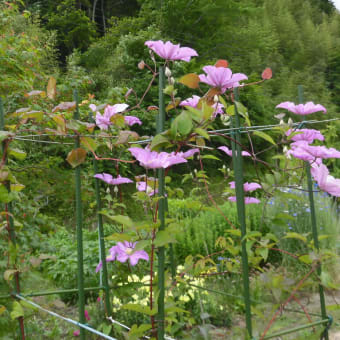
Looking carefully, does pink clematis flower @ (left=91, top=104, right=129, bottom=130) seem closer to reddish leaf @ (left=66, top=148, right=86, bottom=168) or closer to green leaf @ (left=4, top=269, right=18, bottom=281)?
reddish leaf @ (left=66, top=148, right=86, bottom=168)

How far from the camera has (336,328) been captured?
1726mm

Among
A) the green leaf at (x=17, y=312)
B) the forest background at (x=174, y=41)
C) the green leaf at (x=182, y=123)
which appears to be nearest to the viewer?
the green leaf at (x=182, y=123)

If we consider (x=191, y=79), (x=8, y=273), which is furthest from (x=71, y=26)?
(x=191, y=79)

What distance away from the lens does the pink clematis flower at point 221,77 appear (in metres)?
0.72

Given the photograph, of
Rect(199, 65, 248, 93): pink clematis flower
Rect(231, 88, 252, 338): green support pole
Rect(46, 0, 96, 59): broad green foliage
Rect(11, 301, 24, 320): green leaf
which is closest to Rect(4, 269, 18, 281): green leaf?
Rect(11, 301, 24, 320): green leaf

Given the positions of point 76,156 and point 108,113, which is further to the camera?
point 108,113

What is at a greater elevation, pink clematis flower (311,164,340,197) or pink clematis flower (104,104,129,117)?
pink clematis flower (104,104,129,117)

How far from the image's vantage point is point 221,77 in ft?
2.40

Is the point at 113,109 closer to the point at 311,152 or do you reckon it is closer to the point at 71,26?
the point at 311,152

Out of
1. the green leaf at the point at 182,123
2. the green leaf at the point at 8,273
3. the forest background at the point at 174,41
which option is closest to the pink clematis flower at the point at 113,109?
the green leaf at the point at 182,123

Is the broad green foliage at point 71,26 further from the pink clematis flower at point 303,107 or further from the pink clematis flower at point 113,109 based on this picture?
the pink clematis flower at point 303,107

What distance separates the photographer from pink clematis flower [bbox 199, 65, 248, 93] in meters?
0.72

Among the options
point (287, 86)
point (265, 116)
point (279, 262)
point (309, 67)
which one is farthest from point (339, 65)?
point (279, 262)

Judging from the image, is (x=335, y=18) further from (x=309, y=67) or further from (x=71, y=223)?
(x=71, y=223)
